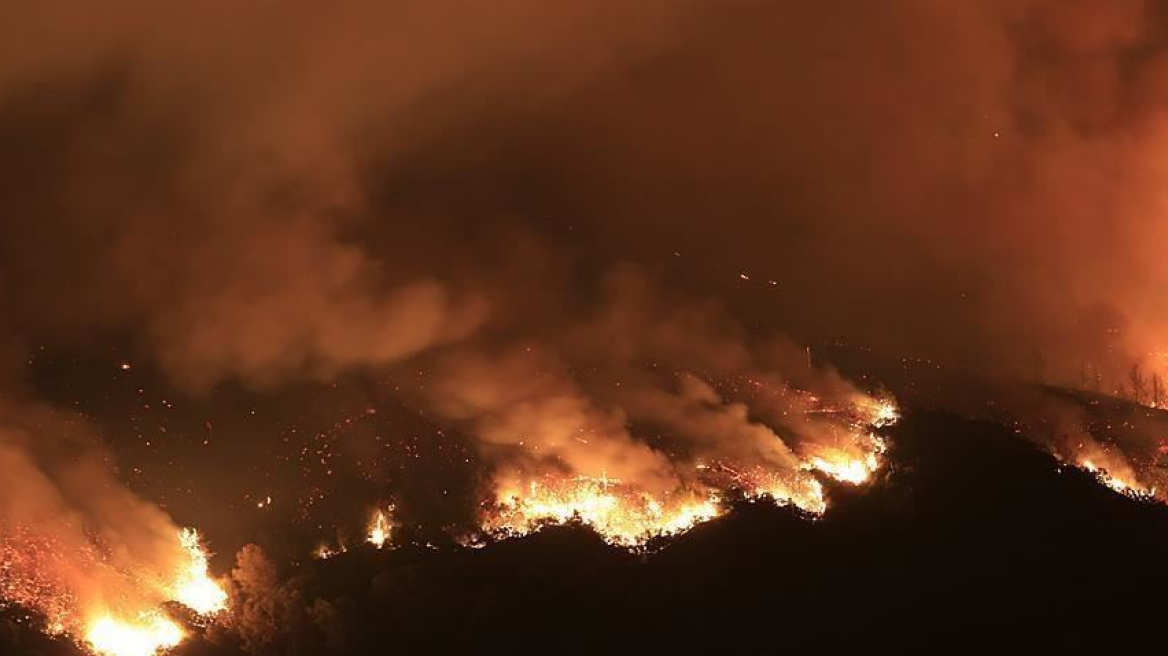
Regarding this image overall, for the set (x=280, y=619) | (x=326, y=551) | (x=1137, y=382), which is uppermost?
(x=1137, y=382)

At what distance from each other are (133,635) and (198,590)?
1545 millimetres

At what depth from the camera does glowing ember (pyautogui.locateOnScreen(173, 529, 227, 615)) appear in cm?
1958

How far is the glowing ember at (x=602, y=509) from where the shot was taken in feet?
71.7

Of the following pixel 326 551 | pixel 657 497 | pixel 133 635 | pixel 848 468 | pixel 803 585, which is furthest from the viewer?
pixel 848 468

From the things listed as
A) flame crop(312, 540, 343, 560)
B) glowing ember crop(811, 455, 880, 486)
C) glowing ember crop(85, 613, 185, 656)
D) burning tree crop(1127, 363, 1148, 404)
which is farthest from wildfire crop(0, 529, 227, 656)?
burning tree crop(1127, 363, 1148, 404)

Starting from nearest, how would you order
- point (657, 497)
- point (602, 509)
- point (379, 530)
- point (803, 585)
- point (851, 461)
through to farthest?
point (803, 585)
point (379, 530)
point (602, 509)
point (657, 497)
point (851, 461)

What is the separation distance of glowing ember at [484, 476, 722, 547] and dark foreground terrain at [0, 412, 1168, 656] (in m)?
0.65

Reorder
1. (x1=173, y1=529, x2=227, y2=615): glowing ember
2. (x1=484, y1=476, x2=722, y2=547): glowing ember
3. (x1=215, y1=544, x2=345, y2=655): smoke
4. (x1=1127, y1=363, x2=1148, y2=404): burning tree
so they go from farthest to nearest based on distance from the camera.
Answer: (x1=1127, y1=363, x2=1148, y2=404): burning tree < (x1=484, y1=476, x2=722, y2=547): glowing ember < (x1=173, y1=529, x2=227, y2=615): glowing ember < (x1=215, y1=544, x2=345, y2=655): smoke

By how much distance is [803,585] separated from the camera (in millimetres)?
19797

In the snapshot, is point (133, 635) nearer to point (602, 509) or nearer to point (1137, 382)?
point (602, 509)

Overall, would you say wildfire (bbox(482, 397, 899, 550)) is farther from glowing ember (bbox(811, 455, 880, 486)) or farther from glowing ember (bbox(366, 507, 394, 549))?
glowing ember (bbox(366, 507, 394, 549))

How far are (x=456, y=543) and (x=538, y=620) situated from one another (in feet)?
10.9

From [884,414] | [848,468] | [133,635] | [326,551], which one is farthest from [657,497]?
[133,635]

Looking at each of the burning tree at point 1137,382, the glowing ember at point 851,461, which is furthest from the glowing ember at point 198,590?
the burning tree at point 1137,382
